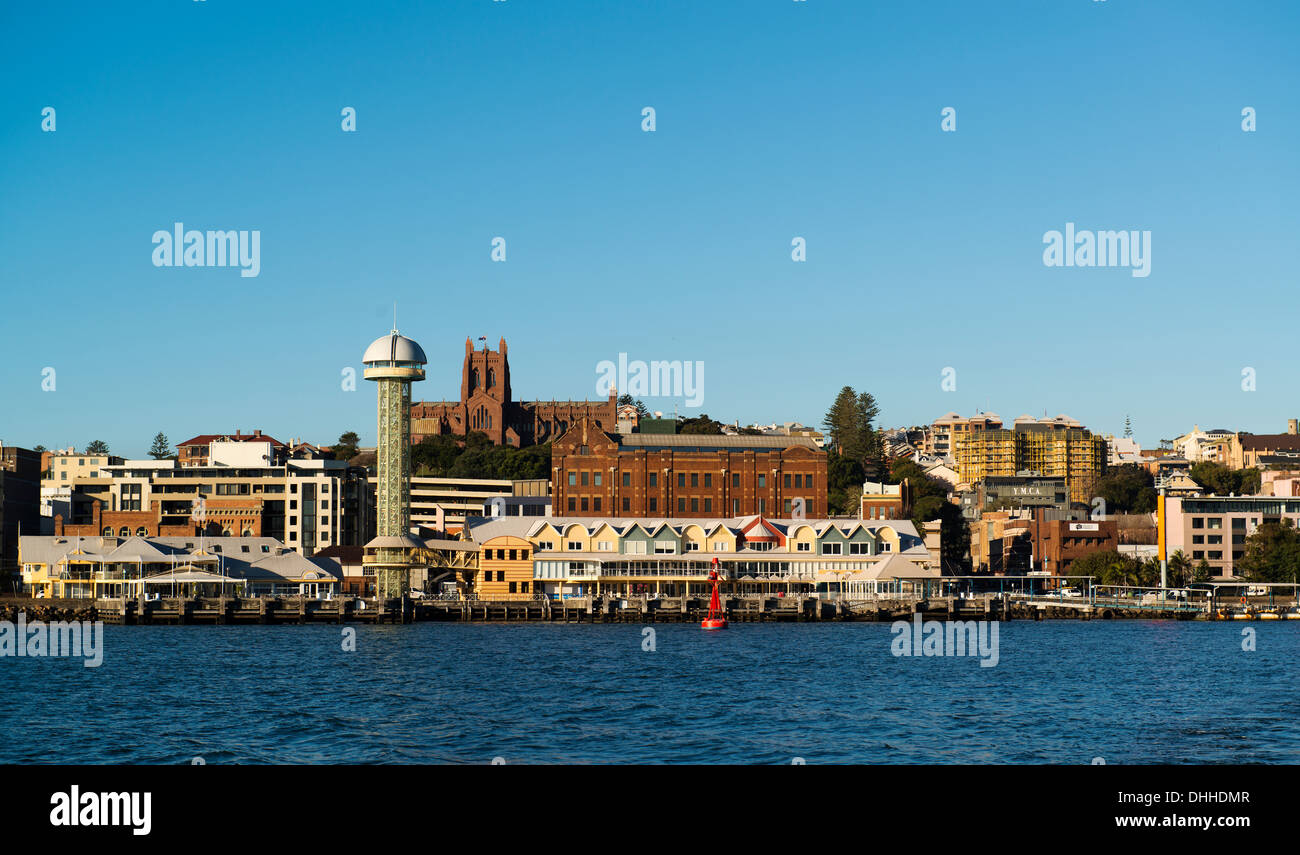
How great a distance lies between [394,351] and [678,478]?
97.0 ft

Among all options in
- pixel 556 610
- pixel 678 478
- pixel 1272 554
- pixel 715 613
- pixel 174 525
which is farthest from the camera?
pixel 174 525

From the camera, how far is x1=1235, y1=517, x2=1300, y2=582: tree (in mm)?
132750

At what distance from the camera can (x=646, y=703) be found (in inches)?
1898

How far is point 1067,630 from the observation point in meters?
94.4

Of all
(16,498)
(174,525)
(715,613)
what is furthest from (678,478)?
(16,498)

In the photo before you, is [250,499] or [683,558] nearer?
[683,558]

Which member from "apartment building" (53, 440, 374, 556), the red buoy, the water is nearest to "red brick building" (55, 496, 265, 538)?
"apartment building" (53, 440, 374, 556)

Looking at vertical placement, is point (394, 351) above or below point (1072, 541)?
above

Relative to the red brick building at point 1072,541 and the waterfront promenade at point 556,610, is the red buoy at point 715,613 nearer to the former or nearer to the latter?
the waterfront promenade at point 556,610

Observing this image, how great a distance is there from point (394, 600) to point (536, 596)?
50.0ft

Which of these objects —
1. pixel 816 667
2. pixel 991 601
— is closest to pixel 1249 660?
pixel 816 667

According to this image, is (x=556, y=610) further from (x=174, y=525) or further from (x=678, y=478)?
(x=174, y=525)

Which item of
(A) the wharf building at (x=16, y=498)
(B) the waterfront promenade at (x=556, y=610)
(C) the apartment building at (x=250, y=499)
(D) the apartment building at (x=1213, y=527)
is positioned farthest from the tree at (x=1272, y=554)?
(A) the wharf building at (x=16, y=498)
